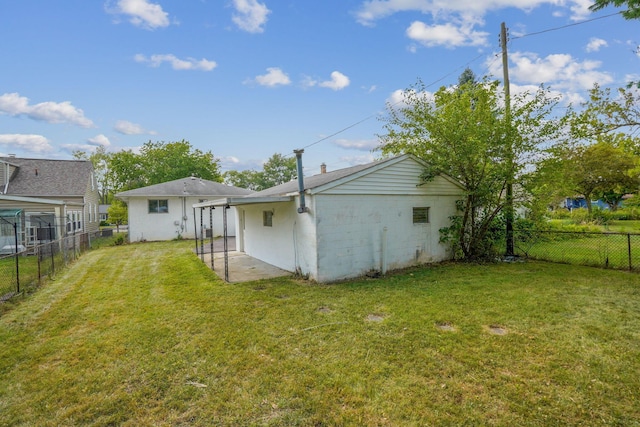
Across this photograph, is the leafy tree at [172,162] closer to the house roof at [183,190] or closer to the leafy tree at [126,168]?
the leafy tree at [126,168]

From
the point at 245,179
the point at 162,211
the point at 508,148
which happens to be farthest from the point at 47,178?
the point at 245,179

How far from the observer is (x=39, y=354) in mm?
3861

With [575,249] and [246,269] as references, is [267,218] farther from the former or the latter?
[575,249]

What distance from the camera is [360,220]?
766 centimetres

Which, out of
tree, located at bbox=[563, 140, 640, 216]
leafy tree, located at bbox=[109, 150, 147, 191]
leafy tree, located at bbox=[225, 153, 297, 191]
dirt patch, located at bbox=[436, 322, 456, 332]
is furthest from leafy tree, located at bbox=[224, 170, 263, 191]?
dirt patch, located at bbox=[436, 322, 456, 332]

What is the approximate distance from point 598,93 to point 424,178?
801cm

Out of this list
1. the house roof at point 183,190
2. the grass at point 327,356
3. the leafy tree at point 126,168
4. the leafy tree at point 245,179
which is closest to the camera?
the grass at point 327,356

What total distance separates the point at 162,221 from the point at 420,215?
1444 centimetres

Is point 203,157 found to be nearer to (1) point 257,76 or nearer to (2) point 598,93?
(1) point 257,76

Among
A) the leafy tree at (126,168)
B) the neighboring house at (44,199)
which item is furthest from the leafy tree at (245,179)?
the neighboring house at (44,199)

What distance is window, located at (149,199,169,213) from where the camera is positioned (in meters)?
17.0

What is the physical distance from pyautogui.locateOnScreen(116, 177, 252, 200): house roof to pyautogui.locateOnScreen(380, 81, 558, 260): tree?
42.3 feet

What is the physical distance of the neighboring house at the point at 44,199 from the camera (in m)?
12.5

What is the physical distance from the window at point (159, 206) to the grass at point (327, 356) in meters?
11.1
